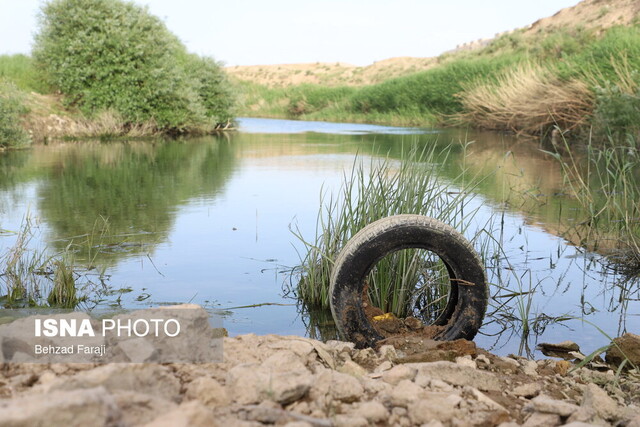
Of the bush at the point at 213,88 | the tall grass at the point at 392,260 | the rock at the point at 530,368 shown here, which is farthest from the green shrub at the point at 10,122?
the rock at the point at 530,368

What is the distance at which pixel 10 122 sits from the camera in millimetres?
16531

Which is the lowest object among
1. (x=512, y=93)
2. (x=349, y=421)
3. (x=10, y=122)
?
(x=349, y=421)

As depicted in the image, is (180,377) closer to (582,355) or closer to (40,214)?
(582,355)

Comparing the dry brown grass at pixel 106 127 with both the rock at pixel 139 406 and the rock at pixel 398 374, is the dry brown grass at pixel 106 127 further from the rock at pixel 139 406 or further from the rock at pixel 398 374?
the rock at pixel 139 406

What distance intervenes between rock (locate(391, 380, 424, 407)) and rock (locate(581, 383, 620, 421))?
758 mm

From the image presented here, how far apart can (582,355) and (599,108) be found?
9923mm

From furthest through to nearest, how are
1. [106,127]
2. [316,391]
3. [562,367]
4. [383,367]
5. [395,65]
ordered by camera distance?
[395,65], [106,127], [562,367], [383,367], [316,391]

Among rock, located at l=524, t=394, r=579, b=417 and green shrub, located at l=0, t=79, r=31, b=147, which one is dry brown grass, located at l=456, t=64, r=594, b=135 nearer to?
rock, located at l=524, t=394, r=579, b=417

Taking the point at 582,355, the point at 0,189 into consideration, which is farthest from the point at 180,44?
the point at 582,355

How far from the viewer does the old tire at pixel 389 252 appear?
395cm

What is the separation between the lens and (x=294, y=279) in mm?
5664

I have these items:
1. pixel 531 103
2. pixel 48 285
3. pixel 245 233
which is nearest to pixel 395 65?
pixel 531 103

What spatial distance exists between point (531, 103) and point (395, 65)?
51.6m

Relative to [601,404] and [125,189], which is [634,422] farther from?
[125,189]
